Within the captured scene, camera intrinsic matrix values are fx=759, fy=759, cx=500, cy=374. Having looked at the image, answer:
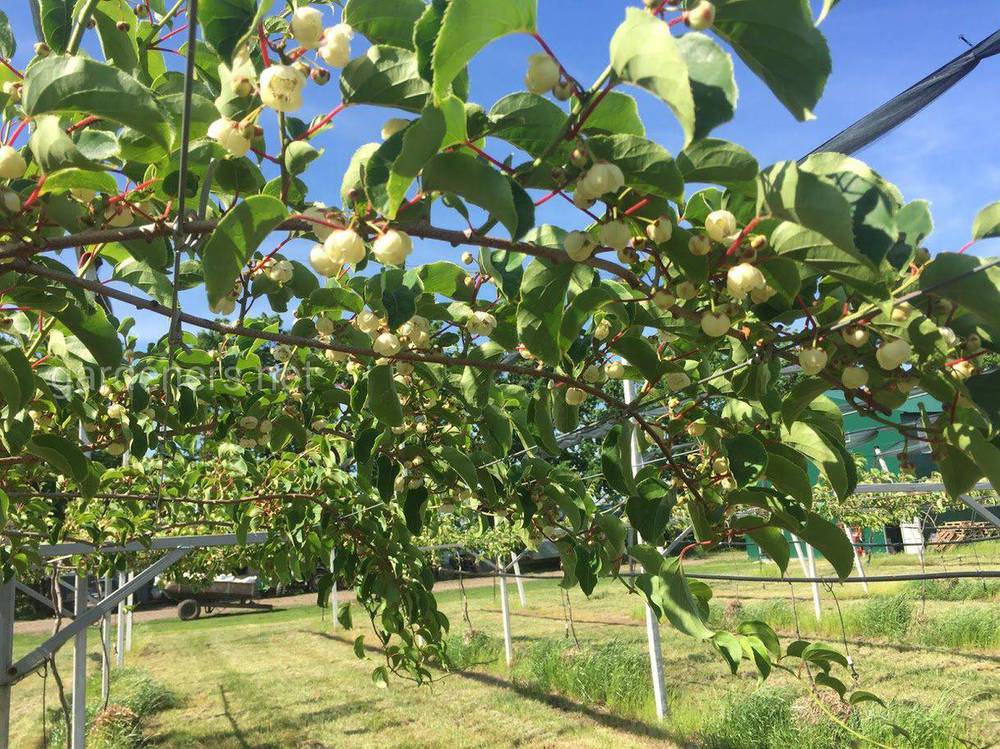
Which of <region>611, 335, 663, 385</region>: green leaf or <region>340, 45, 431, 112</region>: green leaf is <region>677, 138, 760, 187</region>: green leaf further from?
<region>611, 335, 663, 385</region>: green leaf

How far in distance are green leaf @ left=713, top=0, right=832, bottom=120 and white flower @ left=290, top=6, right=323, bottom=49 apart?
1.16 feet

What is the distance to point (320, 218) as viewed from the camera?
2.61ft

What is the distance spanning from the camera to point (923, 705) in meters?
5.50

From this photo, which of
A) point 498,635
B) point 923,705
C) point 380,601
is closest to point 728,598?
point 498,635

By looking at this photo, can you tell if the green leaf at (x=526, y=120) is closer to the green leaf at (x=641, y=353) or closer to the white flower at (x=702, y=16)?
the white flower at (x=702, y=16)

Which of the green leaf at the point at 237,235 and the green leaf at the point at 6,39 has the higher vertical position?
the green leaf at the point at 6,39

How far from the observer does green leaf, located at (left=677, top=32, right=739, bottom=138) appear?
58cm

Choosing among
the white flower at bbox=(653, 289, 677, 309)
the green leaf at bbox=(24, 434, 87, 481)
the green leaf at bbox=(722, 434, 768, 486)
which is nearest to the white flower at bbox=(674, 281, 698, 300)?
the white flower at bbox=(653, 289, 677, 309)

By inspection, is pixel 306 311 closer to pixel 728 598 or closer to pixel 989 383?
pixel 989 383

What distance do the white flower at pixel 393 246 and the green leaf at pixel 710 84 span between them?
0.31m

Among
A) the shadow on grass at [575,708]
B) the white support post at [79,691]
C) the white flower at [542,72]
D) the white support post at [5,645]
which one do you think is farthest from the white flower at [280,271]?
the shadow on grass at [575,708]

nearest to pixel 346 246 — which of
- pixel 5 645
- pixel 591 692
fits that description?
pixel 5 645

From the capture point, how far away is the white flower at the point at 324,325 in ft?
4.43

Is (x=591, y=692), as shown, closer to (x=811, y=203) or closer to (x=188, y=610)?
(x=811, y=203)
